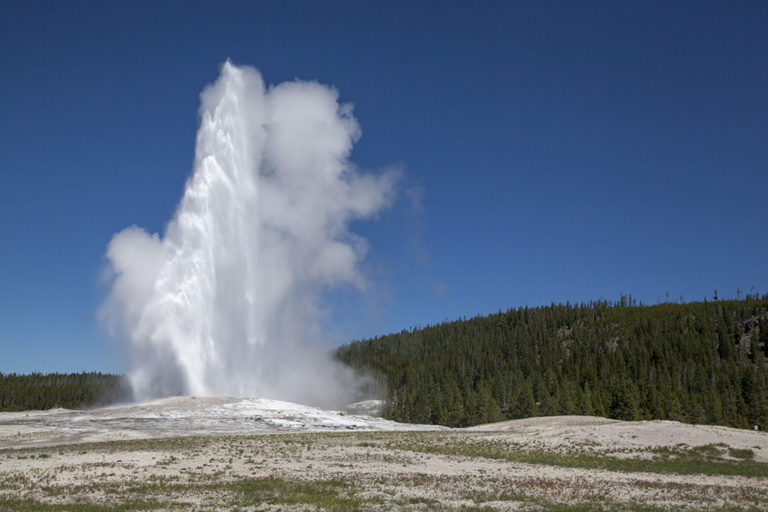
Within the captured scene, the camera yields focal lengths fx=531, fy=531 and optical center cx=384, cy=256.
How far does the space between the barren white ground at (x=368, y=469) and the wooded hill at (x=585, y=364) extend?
130ft

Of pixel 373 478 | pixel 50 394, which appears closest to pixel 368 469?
pixel 373 478

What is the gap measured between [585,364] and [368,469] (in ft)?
351

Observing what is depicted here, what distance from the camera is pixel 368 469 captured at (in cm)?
2612

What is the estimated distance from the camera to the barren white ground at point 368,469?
17.4 m

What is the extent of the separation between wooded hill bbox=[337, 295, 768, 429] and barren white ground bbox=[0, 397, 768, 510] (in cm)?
3961

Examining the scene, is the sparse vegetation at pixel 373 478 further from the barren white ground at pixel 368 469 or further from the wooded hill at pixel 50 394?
the wooded hill at pixel 50 394

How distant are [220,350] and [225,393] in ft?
19.5

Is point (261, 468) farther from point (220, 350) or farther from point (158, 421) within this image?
point (220, 350)

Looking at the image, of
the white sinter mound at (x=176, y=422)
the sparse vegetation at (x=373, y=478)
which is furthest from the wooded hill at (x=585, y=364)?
the sparse vegetation at (x=373, y=478)

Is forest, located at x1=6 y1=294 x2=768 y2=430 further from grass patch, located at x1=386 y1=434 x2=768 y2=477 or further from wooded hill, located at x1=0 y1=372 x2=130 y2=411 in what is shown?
grass patch, located at x1=386 y1=434 x2=768 y2=477

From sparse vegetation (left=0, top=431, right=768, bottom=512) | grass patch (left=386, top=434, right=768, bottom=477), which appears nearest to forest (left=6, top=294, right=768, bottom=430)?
grass patch (left=386, top=434, right=768, bottom=477)

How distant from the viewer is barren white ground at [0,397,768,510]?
1744 cm

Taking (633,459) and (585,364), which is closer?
(633,459)

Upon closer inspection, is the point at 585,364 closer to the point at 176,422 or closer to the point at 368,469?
the point at 176,422
